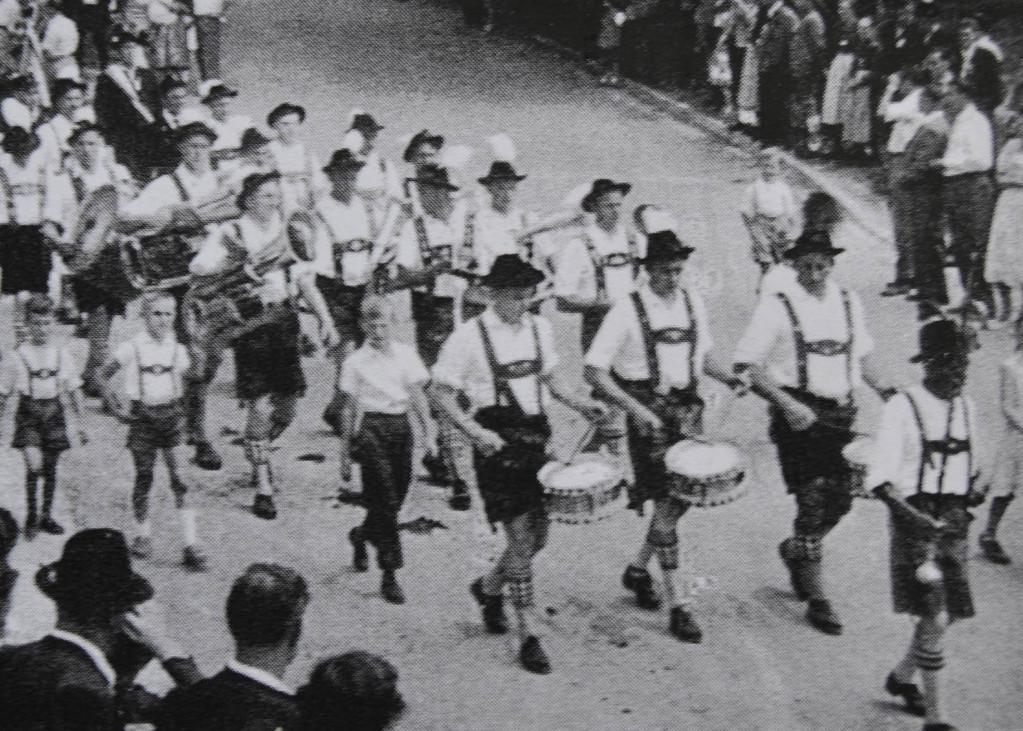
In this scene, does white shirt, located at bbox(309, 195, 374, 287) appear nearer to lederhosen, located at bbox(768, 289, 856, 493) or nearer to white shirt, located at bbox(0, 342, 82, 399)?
white shirt, located at bbox(0, 342, 82, 399)

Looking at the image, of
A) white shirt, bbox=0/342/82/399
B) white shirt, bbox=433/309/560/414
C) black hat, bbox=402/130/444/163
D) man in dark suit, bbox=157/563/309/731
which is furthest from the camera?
black hat, bbox=402/130/444/163

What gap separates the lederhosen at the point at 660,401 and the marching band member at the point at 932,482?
107 cm

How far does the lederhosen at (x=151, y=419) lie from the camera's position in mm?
7477

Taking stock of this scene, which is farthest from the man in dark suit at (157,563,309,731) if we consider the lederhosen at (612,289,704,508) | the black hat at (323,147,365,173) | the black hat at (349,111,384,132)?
the black hat at (349,111,384,132)

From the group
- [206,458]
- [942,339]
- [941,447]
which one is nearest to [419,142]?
[206,458]

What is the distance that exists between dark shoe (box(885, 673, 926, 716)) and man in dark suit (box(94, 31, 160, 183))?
325 inches

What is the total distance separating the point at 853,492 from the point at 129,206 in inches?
184

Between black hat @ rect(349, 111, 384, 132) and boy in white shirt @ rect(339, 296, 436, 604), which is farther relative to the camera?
black hat @ rect(349, 111, 384, 132)

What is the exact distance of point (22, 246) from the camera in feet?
33.8

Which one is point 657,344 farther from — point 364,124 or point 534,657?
point 364,124

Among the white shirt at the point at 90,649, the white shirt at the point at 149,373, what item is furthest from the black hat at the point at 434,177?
the white shirt at the point at 90,649

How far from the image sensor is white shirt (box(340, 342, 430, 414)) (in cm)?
704

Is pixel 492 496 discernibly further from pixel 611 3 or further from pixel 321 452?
pixel 611 3

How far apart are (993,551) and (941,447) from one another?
1.91m
